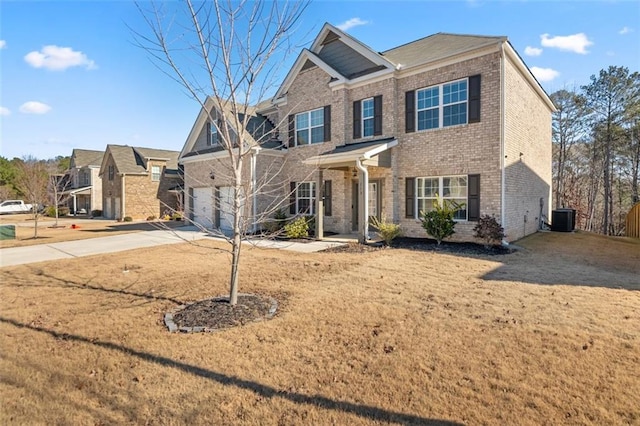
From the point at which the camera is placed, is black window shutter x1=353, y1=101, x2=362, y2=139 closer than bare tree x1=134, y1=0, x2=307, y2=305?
No

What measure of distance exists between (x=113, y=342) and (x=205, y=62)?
4265mm

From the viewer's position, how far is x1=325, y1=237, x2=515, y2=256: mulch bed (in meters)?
10.8

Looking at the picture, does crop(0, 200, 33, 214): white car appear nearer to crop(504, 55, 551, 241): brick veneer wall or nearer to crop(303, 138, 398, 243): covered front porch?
crop(303, 138, 398, 243): covered front porch

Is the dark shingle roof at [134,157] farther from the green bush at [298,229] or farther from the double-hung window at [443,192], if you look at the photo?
the double-hung window at [443,192]

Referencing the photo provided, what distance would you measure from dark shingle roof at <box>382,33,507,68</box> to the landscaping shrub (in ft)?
19.5

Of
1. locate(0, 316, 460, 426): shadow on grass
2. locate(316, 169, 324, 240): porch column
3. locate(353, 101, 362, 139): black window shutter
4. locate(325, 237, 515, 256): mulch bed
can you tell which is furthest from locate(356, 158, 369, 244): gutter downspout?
locate(0, 316, 460, 426): shadow on grass

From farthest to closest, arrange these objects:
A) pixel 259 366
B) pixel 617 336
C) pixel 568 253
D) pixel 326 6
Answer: pixel 568 253 → pixel 326 6 → pixel 617 336 → pixel 259 366

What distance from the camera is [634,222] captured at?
1625 cm

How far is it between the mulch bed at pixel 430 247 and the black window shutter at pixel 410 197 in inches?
47.2

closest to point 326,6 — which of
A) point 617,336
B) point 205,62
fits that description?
point 205,62

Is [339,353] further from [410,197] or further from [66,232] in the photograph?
[66,232]

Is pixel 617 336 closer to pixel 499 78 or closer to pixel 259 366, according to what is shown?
pixel 259 366

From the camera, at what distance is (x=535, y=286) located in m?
6.71

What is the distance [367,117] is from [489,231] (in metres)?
7.13
